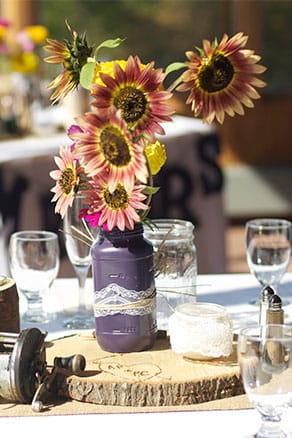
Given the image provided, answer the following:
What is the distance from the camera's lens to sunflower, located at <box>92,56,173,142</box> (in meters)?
1.13

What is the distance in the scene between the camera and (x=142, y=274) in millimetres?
1264


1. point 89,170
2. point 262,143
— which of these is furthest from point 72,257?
point 262,143

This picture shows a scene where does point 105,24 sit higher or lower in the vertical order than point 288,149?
higher

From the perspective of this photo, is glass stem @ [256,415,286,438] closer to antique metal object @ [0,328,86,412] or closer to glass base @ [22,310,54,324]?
antique metal object @ [0,328,86,412]

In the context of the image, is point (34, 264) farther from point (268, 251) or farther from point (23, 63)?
point (23, 63)

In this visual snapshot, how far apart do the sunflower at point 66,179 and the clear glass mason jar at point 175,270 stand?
0.26 meters

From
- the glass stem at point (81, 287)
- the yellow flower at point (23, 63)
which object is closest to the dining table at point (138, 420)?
the glass stem at point (81, 287)

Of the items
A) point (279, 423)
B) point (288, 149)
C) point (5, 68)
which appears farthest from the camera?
point (288, 149)

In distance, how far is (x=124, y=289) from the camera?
4.14ft

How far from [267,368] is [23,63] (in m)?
3.26

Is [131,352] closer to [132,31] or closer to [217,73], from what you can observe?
[217,73]

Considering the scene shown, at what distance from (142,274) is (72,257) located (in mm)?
352

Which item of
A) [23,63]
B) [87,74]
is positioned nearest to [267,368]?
[87,74]

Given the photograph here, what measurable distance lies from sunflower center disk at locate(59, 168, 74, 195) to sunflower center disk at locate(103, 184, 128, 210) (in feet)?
0.20
